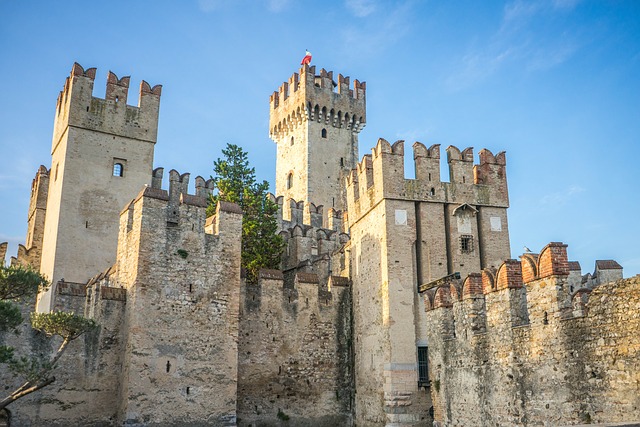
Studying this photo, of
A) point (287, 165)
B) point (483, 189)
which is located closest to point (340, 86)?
point (287, 165)

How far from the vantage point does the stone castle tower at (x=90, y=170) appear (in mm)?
28828

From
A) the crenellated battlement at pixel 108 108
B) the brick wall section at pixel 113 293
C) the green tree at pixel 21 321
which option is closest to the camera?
the green tree at pixel 21 321

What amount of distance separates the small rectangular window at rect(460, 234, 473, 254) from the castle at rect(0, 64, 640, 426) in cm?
8

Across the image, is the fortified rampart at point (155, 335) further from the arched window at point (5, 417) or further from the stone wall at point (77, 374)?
the arched window at point (5, 417)

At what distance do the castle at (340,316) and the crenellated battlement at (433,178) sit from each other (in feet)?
0.20

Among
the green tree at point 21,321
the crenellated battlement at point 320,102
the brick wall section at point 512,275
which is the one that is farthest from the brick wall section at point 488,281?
the crenellated battlement at point 320,102

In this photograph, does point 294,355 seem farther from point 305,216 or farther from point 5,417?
point 305,216

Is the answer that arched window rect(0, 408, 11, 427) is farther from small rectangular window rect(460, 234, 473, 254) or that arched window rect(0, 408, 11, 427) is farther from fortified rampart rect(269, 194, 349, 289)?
small rectangular window rect(460, 234, 473, 254)

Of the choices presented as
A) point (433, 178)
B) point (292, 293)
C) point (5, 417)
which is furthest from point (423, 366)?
point (5, 417)

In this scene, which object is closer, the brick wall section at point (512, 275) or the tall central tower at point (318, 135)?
the brick wall section at point (512, 275)

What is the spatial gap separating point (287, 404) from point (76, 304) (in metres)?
8.35

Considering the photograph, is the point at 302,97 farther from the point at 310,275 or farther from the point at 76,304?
the point at 76,304

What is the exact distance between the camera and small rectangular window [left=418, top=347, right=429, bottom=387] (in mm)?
21391

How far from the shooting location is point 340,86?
56.6 metres
